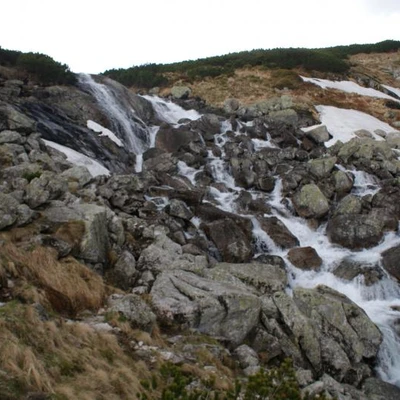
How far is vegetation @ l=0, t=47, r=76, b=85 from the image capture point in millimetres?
33281

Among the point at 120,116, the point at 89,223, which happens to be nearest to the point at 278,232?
the point at 89,223

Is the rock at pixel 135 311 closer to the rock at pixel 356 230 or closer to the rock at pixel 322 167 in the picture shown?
the rock at pixel 356 230

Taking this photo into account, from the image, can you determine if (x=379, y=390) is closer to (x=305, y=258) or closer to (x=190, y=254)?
(x=190, y=254)

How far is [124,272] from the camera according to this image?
12.5 meters

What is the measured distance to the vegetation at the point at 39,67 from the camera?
33.3 meters

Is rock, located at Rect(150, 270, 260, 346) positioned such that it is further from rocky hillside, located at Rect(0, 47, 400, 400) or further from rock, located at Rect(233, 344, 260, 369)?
rock, located at Rect(233, 344, 260, 369)

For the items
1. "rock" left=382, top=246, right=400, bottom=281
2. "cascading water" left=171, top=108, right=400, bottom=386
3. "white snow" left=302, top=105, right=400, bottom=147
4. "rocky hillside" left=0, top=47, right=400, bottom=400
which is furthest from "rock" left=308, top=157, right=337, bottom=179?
"rock" left=382, top=246, right=400, bottom=281

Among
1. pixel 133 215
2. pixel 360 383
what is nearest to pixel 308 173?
pixel 133 215

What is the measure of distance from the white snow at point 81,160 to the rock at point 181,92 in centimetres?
2438

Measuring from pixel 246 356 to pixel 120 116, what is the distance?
1027 inches

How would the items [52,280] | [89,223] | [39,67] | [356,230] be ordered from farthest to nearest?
1. [39,67]
2. [356,230]
3. [89,223]
4. [52,280]

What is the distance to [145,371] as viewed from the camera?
7.85m

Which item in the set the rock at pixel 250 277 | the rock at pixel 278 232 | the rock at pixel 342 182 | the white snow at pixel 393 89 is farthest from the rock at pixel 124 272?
the white snow at pixel 393 89

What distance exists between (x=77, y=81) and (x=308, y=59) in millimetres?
31801
